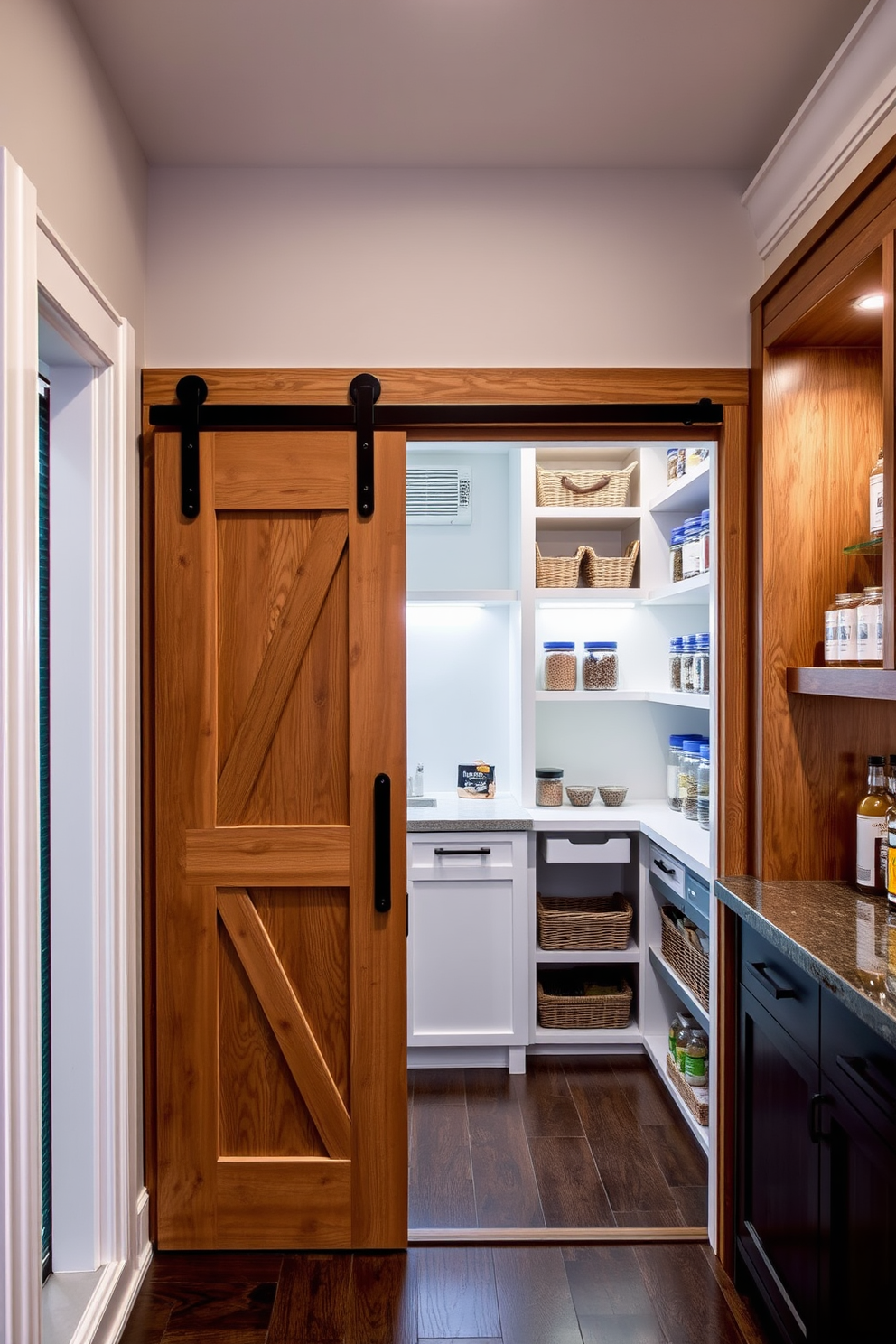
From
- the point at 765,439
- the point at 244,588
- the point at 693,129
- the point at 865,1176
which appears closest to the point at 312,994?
the point at 244,588

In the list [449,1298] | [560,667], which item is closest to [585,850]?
[560,667]

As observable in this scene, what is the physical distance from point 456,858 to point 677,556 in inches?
54.7

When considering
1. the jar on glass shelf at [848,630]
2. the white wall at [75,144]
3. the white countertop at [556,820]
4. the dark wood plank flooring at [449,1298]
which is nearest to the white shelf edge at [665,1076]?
the dark wood plank flooring at [449,1298]

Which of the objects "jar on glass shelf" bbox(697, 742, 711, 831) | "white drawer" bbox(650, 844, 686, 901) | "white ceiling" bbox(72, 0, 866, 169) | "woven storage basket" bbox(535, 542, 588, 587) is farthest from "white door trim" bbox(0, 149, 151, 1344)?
"jar on glass shelf" bbox(697, 742, 711, 831)

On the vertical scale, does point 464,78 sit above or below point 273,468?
above

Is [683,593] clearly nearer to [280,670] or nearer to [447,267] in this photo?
[447,267]

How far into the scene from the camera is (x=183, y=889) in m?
2.19

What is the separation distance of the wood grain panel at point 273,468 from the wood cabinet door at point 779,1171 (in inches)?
62.5

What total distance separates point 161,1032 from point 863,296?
234cm

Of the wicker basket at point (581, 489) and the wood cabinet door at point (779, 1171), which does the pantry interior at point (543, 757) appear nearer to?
the wicker basket at point (581, 489)

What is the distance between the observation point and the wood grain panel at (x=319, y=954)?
7.24ft

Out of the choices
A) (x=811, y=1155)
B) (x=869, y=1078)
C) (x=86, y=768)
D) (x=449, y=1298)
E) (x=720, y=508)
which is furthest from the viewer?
(x=720, y=508)

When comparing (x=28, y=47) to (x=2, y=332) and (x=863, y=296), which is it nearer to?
(x=2, y=332)

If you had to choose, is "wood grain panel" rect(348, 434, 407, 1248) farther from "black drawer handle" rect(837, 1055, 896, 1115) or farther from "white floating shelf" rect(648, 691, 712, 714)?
"white floating shelf" rect(648, 691, 712, 714)
